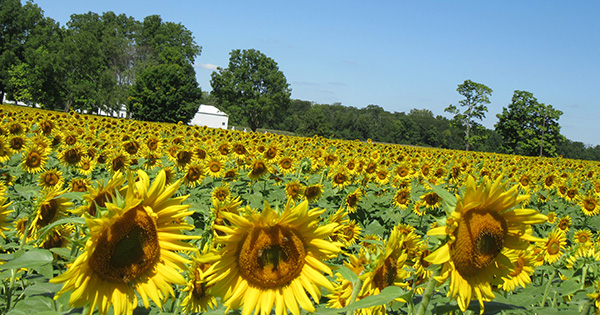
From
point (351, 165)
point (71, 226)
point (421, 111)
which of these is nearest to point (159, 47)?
point (351, 165)

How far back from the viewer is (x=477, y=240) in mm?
1422

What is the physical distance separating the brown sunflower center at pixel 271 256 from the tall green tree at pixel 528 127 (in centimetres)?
5895

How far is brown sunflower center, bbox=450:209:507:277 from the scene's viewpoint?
1.40m

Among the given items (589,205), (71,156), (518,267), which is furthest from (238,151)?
(589,205)

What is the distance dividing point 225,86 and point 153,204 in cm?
6818

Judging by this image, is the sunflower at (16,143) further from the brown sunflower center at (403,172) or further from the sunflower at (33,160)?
the brown sunflower center at (403,172)

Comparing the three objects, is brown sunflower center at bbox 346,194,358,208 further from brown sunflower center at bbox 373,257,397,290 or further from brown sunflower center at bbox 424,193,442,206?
brown sunflower center at bbox 373,257,397,290

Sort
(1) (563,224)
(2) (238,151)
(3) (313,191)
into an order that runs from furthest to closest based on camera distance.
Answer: (1) (563,224) < (2) (238,151) < (3) (313,191)

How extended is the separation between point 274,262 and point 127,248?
0.51 meters

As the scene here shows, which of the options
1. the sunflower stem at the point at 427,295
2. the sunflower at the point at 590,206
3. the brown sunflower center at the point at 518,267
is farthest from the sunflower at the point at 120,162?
the sunflower at the point at 590,206

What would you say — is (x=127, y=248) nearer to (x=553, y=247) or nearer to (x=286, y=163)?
(x=553, y=247)

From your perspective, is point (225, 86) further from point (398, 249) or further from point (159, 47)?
point (398, 249)

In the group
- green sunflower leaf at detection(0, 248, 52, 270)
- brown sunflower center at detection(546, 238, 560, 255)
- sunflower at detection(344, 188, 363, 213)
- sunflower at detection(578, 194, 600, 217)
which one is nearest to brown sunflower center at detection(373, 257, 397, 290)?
green sunflower leaf at detection(0, 248, 52, 270)

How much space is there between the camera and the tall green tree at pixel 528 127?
52938mm
